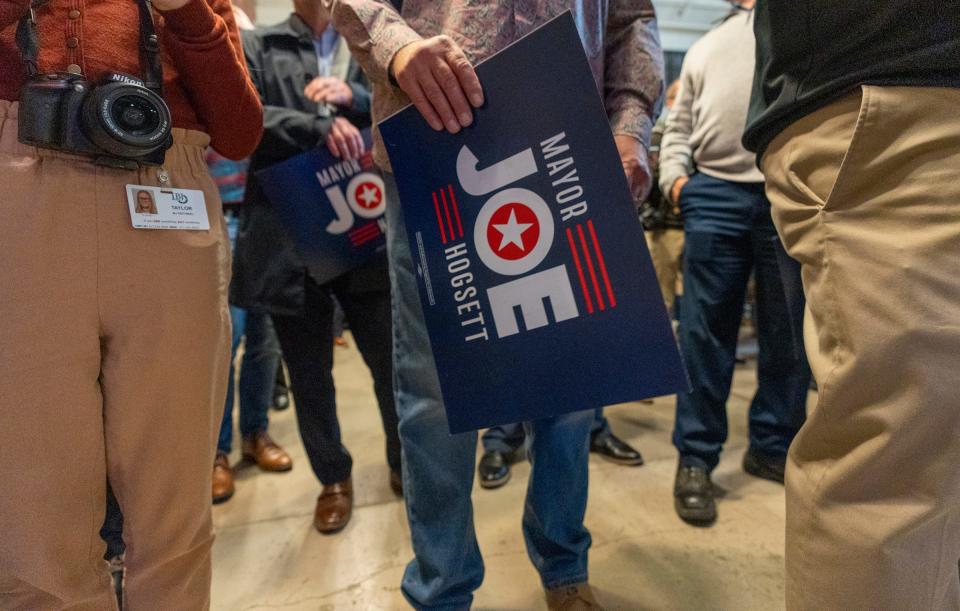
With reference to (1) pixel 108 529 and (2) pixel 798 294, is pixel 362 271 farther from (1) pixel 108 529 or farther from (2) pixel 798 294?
(2) pixel 798 294

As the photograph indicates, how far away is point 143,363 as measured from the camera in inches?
27.7

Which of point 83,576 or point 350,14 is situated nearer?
point 83,576

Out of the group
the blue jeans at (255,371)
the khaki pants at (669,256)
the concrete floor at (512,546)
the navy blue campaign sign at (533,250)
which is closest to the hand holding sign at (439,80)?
the navy blue campaign sign at (533,250)

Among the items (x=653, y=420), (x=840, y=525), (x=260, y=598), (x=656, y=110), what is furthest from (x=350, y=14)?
(x=653, y=420)

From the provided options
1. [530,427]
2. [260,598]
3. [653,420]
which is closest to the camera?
[530,427]

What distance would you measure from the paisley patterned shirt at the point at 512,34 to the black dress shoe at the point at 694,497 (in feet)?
3.11

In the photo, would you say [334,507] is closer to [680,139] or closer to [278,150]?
[278,150]

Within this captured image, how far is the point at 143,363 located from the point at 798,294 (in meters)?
1.36

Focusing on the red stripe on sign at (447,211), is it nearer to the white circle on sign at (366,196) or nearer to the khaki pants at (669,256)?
the white circle on sign at (366,196)

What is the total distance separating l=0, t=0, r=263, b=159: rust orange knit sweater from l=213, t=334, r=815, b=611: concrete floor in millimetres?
925

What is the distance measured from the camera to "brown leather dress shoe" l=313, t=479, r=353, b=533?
1.38m

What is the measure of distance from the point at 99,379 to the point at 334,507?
0.84 meters

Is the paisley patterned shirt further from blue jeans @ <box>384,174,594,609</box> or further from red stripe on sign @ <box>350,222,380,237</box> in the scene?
red stripe on sign @ <box>350,222,380,237</box>

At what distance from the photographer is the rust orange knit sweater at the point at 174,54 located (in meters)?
0.65
